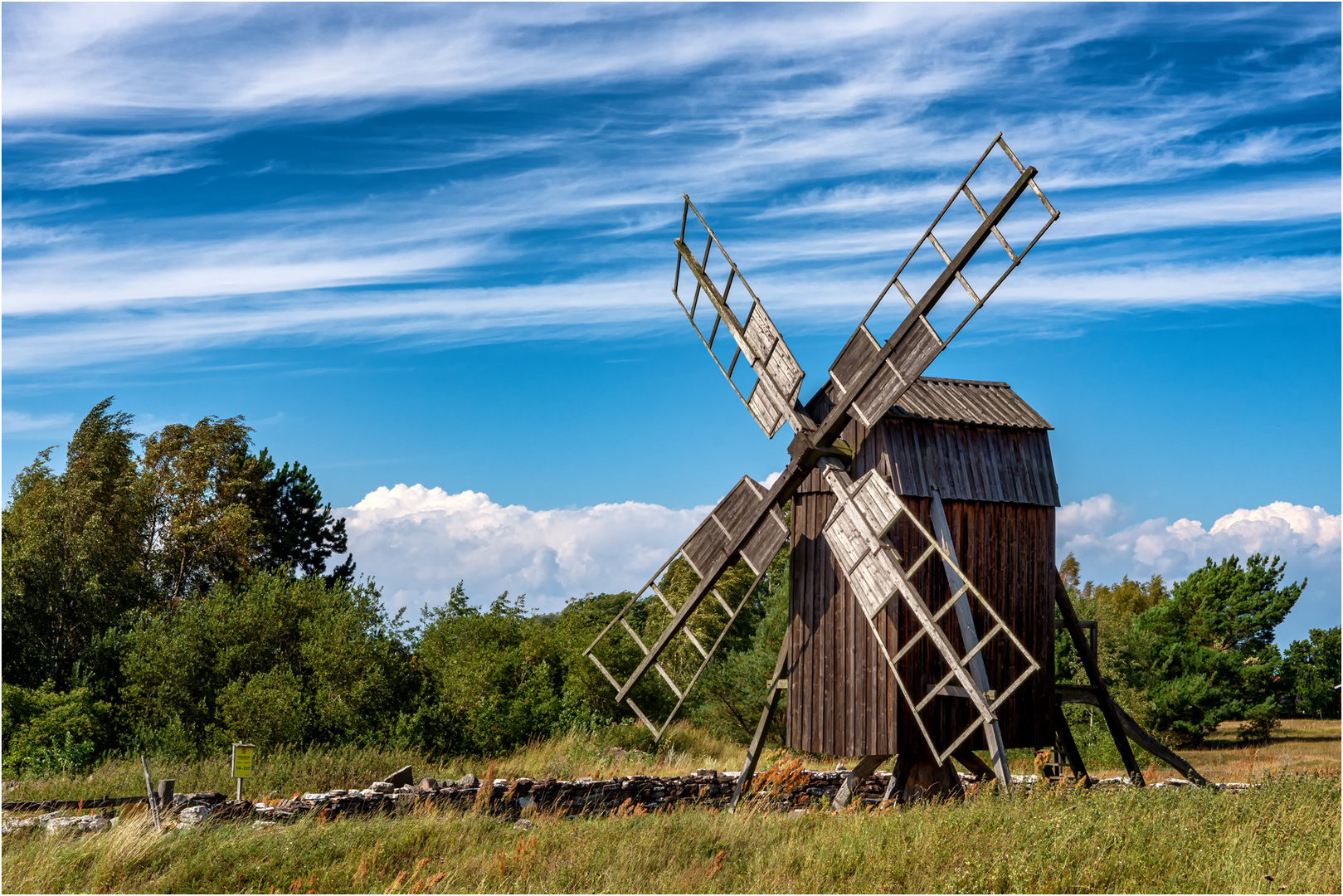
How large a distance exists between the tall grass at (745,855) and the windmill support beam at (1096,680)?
4.08 m

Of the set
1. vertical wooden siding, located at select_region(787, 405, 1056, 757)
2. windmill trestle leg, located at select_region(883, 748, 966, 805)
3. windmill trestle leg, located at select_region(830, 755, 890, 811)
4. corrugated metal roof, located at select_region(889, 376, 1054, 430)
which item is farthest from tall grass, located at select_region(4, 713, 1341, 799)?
corrugated metal roof, located at select_region(889, 376, 1054, 430)

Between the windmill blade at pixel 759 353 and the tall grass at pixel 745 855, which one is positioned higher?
the windmill blade at pixel 759 353

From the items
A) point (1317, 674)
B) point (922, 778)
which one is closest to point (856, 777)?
point (922, 778)

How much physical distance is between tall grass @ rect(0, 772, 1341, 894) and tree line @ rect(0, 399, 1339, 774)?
348 inches

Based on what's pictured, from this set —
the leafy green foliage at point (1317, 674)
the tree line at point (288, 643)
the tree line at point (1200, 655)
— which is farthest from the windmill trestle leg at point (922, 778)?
the leafy green foliage at point (1317, 674)


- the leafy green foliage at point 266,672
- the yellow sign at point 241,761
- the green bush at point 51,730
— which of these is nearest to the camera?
the yellow sign at point 241,761

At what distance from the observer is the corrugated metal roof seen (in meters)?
13.6

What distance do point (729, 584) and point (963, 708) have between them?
740 inches

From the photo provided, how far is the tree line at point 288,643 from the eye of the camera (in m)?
18.3

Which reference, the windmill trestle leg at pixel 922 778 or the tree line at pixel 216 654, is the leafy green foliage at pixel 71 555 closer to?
the tree line at pixel 216 654

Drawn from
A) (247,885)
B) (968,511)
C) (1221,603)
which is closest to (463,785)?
(247,885)

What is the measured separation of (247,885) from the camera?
8609 millimetres

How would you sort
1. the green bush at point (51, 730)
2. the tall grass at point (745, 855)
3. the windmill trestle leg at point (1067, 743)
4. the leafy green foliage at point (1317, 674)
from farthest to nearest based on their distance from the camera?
the leafy green foliage at point (1317, 674) < the green bush at point (51, 730) < the windmill trestle leg at point (1067, 743) < the tall grass at point (745, 855)

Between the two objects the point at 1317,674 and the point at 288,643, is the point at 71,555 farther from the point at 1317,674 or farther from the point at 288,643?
the point at 1317,674
